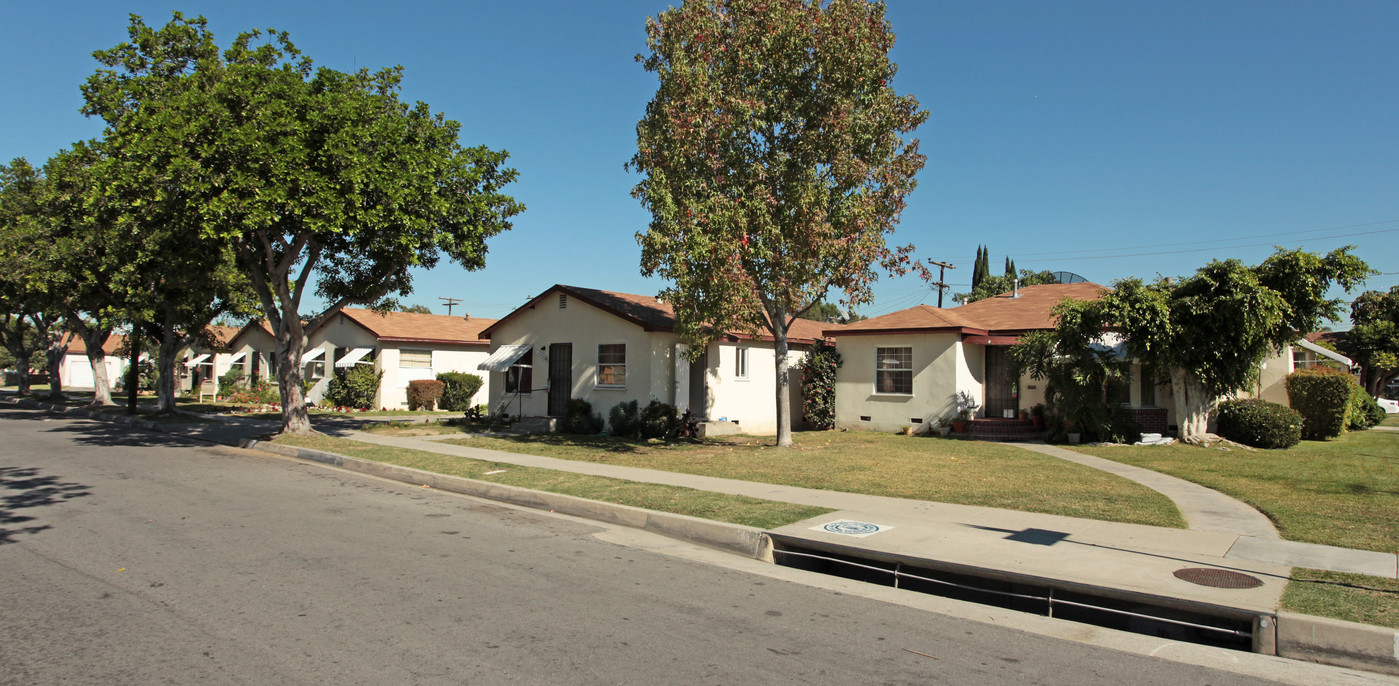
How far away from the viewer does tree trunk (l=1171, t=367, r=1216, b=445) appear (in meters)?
17.7

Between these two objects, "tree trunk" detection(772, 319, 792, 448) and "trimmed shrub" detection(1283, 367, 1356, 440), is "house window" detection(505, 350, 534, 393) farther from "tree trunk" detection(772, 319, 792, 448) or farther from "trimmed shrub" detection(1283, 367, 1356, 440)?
"trimmed shrub" detection(1283, 367, 1356, 440)

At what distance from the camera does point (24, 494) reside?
1008cm

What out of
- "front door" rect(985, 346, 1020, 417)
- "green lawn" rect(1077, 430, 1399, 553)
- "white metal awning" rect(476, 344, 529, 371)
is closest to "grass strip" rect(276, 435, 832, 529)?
"green lawn" rect(1077, 430, 1399, 553)

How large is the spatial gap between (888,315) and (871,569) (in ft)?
54.4

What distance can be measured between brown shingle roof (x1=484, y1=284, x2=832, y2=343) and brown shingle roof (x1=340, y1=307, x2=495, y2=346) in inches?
329

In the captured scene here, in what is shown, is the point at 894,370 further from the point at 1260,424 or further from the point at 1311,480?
the point at 1311,480

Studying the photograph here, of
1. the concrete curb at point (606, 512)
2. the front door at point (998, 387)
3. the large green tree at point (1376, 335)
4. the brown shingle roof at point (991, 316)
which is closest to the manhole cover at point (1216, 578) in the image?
the concrete curb at point (606, 512)

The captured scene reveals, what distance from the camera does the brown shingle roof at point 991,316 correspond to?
68.7 ft

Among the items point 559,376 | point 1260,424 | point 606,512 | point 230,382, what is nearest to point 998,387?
point 1260,424

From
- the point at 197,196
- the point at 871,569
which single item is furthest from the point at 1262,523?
the point at 197,196

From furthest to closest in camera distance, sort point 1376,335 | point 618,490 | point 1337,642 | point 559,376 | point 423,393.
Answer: point 1376,335 < point 423,393 < point 559,376 < point 618,490 < point 1337,642

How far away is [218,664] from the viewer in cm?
453

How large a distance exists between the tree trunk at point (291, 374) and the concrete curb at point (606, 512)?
5517mm

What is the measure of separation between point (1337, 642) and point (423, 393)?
29.4 metres
